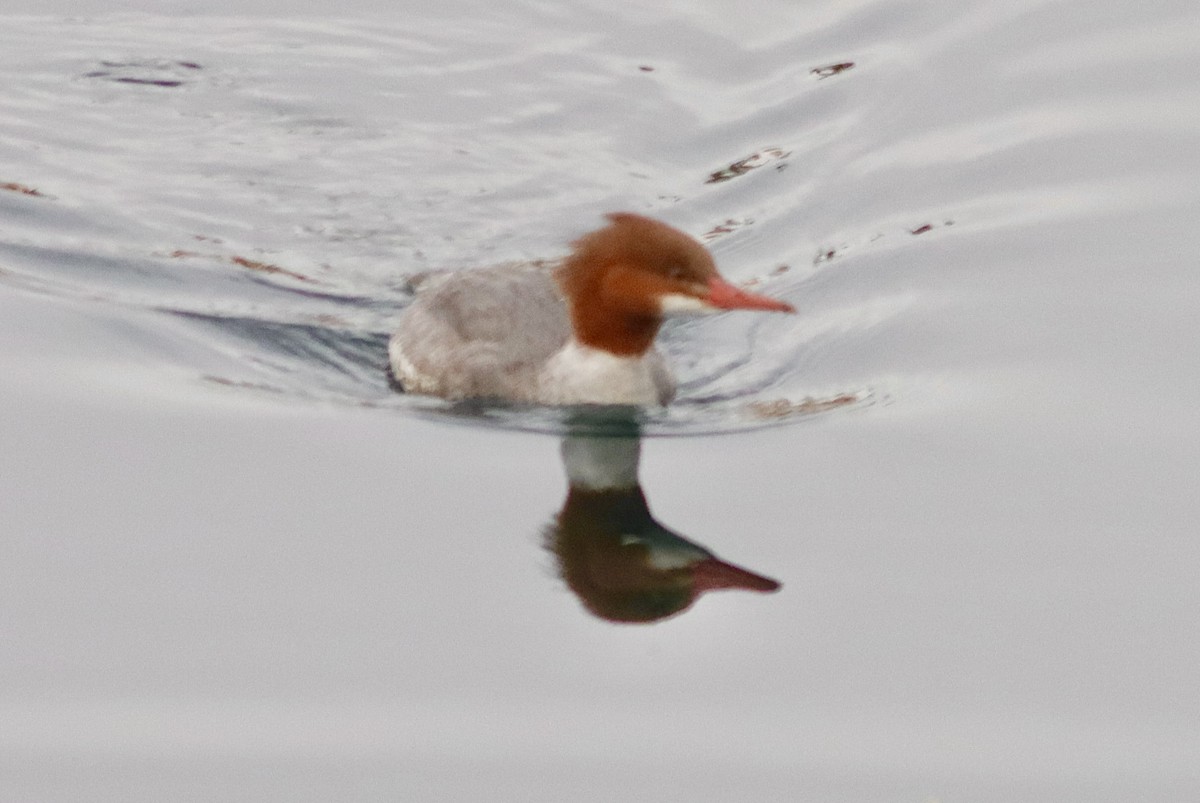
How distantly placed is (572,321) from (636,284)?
0.61 meters

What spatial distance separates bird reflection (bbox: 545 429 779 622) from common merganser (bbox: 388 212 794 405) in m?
0.77

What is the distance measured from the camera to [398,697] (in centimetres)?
626

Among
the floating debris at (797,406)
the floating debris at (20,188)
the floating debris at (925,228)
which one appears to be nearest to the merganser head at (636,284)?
the floating debris at (797,406)

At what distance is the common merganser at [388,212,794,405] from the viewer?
8.52 metres

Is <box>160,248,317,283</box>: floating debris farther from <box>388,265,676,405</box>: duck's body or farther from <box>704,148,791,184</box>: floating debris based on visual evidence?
<box>704,148,791,184</box>: floating debris

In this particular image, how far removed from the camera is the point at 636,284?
8.66 m

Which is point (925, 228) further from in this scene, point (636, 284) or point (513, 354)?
point (513, 354)

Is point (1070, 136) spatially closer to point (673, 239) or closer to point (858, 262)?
point (858, 262)

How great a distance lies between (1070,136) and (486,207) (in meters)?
3.64

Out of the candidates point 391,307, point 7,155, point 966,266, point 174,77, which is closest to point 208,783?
point 391,307

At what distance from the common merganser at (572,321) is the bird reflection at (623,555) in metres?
0.77

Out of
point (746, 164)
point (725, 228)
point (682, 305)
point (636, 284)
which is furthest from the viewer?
point (746, 164)

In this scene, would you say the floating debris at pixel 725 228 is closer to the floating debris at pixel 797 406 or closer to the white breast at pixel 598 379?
the white breast at pixel 598 379

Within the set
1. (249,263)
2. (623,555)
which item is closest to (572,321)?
(623,555)
